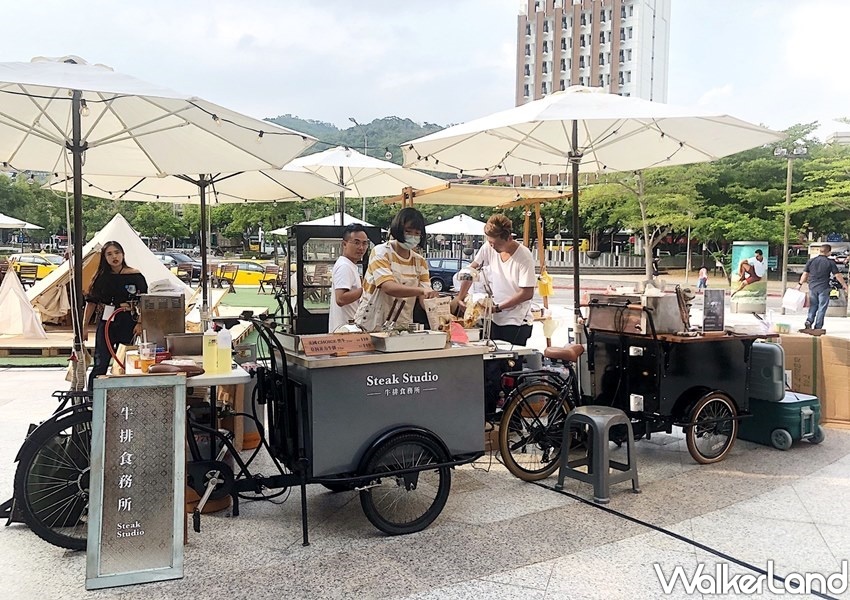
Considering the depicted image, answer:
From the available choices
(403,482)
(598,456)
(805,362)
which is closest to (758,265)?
(805,362)

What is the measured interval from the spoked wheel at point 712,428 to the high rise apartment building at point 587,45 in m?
89.6

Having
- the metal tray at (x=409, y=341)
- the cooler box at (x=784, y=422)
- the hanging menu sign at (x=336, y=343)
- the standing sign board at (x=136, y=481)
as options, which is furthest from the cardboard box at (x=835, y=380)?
the standing sign board at (x=136, y=481)

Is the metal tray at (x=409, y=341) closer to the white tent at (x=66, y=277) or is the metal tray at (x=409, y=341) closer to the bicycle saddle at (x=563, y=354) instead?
the bicycle saddle at (x=563, y=354)

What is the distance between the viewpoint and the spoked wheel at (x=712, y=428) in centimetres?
486

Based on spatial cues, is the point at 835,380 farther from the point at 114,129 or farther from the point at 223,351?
the point at 114,129

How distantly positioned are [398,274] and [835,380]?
432 cm

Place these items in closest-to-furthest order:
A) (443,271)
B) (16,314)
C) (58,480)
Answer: (58,480) → (16,314) → (443,271)

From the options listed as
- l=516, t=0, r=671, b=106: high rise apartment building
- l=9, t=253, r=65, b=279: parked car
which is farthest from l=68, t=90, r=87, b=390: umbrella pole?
l=516, t=0, r=671, b=106: high rise apartment building

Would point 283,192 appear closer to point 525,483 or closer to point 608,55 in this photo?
point 525,483

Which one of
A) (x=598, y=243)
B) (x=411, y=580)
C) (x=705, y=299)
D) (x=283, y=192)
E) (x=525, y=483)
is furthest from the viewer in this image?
(x=598, y=243)

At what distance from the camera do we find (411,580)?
315 centimetres

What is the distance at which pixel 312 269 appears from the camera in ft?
20.2

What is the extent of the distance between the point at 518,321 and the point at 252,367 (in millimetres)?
2193

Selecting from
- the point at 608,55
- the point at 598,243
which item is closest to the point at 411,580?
the point at 598,243
